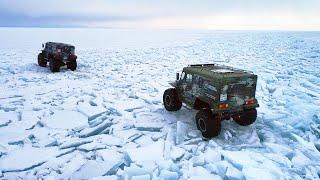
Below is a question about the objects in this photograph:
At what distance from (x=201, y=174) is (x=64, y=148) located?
3.30 m

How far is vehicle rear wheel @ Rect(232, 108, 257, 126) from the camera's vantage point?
26.8 ft

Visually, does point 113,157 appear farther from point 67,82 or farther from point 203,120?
point 67,82

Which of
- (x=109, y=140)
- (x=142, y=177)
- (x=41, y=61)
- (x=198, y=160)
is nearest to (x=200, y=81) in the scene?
(x=198, y=160)

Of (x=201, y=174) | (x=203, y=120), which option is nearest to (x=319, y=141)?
(x=203, y=120)

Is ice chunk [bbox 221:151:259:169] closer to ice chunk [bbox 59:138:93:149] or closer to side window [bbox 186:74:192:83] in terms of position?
side window [bbox 186:74:192:83]

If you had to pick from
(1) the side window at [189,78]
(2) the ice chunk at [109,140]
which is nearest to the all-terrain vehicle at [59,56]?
(2) the ice chunk at [109,140]

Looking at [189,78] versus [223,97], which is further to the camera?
[189,78]

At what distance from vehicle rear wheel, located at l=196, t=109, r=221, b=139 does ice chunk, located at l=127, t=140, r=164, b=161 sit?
3.84 feet

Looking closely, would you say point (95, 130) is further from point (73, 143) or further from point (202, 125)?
point (202, 125)

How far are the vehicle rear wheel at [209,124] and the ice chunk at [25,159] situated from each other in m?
3.60

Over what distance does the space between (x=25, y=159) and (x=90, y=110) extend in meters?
3.41

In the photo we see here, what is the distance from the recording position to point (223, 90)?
7387 mm

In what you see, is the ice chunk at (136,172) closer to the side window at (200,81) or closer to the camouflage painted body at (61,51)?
the side window at (200,81)

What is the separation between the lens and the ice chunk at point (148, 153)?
6750 mm
